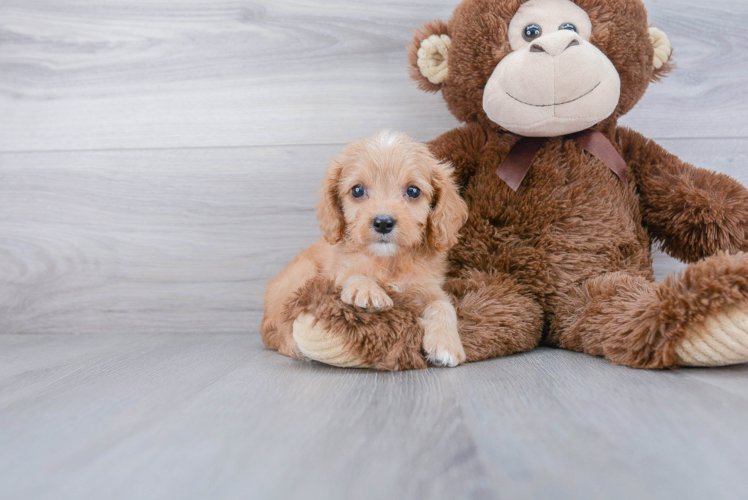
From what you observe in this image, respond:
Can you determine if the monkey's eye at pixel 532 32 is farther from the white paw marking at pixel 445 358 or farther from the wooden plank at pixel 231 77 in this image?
the white paw marking at pixel 445 358

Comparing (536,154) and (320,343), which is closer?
(320,343)

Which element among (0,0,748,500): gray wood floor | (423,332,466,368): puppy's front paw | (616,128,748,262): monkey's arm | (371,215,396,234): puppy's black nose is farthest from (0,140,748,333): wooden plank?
(616,128,748,262): monkey's arm

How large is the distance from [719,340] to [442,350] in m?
0.56

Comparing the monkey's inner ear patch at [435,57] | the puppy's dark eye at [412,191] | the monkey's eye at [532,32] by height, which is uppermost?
the monkey's eye at [532,32]

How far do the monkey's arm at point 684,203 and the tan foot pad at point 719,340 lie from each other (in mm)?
456

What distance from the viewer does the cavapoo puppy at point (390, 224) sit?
127cm

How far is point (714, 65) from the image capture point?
1860 millimetres

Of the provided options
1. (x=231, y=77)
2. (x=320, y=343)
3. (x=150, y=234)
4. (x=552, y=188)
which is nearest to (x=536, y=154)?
(x=552, y=188)

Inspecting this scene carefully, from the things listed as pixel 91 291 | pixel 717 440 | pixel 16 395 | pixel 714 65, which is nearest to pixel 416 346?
pixel 717 440

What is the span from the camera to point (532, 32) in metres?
1.42

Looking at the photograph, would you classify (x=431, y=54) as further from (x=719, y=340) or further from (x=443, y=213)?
(x=719, y=340)

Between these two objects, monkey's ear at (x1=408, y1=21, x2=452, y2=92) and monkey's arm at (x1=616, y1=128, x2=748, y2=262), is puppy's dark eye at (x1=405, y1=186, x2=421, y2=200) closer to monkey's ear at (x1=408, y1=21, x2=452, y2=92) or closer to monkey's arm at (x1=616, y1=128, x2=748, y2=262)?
monkey's ear at (x1=408, y1=21, x2=452, y2=92)

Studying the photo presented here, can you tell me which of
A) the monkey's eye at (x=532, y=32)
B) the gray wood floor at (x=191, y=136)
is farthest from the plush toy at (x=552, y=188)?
the gray wood floor at (x=191, y=136)

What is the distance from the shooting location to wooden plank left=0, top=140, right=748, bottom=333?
77.0 inches
